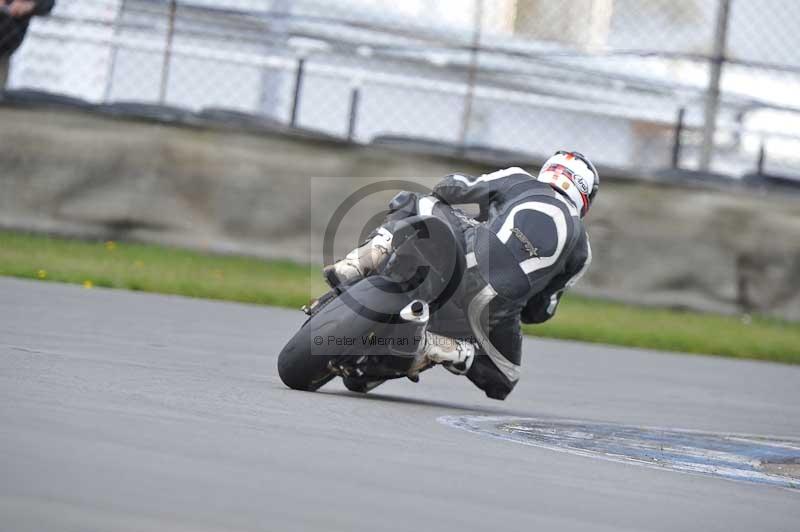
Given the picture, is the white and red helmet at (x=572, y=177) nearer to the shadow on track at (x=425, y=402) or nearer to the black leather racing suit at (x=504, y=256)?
the black leather racing suit at (x=504, y=256)

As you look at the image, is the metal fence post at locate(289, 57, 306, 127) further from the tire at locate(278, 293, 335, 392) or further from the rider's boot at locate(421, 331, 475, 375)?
the tire at locate(278, 293, 335, 392)

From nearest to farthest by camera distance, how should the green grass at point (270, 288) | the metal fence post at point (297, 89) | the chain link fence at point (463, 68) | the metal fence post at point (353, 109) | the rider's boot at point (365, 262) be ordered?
the rider's boot at point (365, 262)
the green grass at point (270, 288)
the chain link fence at point (463, 68)
the metal fence post at point (297, 89)
the metal fence post at point (353, 109)

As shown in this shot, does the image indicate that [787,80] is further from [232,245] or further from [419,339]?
[419,339]

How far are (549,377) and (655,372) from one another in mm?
1264

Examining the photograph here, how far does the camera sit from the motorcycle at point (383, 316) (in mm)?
6348

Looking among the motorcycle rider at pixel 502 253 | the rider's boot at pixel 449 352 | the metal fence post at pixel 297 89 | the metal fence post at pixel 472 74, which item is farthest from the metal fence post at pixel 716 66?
the rider's boot at pixel 449 352

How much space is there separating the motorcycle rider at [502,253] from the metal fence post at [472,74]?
677 centimetres

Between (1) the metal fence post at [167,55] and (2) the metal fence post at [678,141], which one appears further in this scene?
(2) the metal fence post at [678,141]

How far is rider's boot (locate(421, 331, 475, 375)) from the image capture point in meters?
6.80

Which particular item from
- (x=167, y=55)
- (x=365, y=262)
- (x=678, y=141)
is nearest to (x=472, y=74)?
(x=678, y=141)

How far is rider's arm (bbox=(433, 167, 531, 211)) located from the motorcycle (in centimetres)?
29

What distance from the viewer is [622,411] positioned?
7.62 m

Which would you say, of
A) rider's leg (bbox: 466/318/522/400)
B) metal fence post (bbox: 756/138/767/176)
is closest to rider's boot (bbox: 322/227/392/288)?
rider's leg (bbox: 466/318/522/400)

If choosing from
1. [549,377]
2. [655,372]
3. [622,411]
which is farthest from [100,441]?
[655,372]
